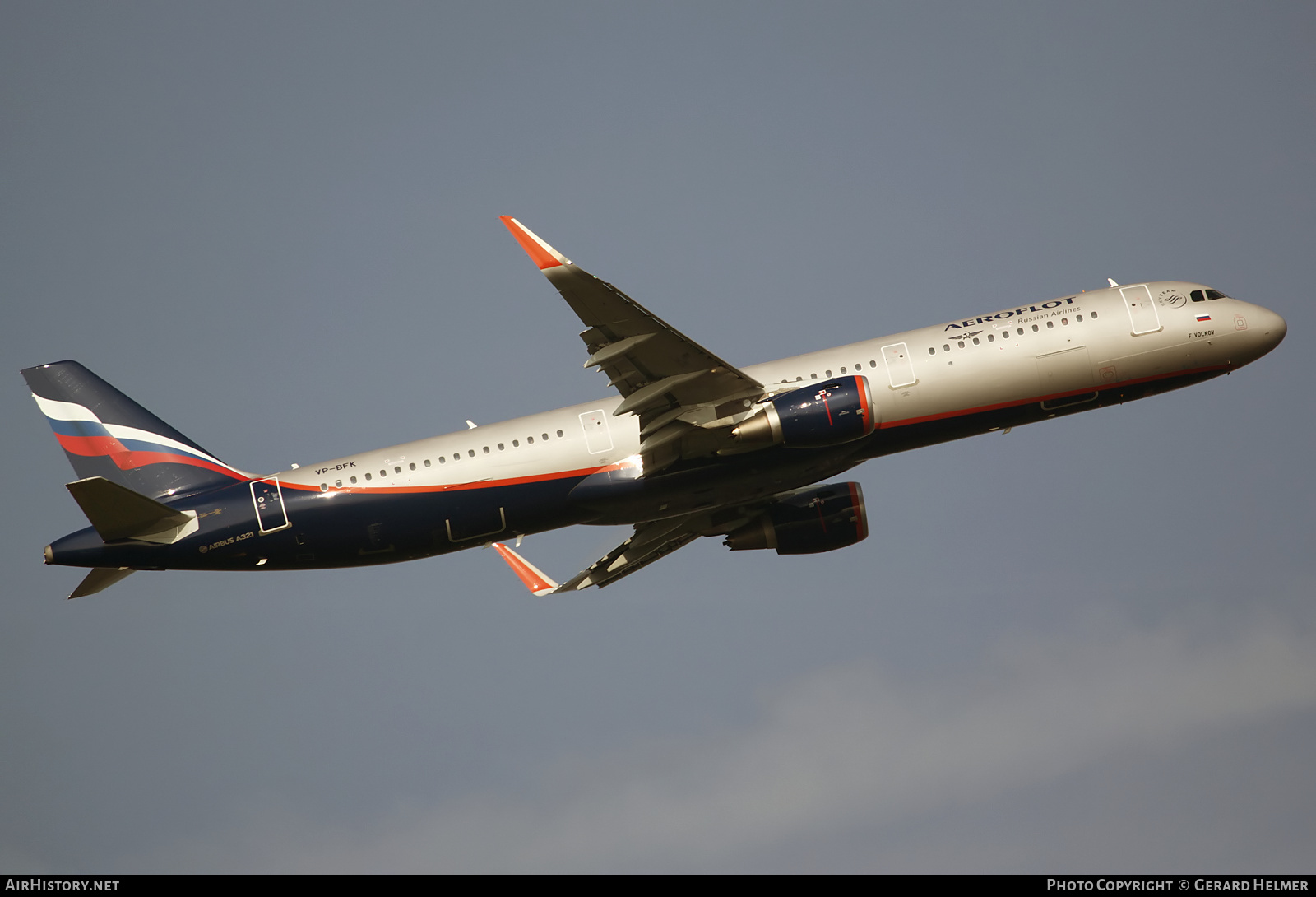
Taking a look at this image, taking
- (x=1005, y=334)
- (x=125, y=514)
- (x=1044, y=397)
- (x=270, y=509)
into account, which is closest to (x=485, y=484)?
(x=270, y=509)

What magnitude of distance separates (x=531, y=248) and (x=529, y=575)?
52.6ft

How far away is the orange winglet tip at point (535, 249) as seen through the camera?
31219 millimetres

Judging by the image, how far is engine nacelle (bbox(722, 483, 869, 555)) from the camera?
138ft

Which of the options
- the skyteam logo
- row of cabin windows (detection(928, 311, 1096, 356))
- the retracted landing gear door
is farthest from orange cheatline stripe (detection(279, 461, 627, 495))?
row of cabin windows (detection(928, 311, 1096, 356))

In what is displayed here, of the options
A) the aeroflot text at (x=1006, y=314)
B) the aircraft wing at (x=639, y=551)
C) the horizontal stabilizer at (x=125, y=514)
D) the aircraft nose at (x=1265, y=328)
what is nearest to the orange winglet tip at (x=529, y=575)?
the aircraft wing at (x=639, y=551)

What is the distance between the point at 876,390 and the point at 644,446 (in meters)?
7.26

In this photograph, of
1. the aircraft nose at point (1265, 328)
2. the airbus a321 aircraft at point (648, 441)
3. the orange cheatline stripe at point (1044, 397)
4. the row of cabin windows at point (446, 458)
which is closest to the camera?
the airbus a321 aircraft at point (648, 441)

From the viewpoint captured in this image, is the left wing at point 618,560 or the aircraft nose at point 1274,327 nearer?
the aircraft nose at point 1274,327

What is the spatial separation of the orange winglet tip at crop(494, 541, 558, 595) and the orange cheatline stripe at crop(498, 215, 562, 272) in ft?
49.0

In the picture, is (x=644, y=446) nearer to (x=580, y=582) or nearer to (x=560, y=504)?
(x=560, y=504)

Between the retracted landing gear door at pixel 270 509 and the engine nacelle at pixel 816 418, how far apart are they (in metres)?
13.9

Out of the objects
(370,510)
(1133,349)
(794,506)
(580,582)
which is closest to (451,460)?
(370,510)

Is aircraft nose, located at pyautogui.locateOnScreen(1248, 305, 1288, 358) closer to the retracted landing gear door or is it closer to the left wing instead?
the left wing

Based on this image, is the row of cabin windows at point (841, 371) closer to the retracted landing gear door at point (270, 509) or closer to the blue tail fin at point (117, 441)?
the retracted landing gear door at point (270, 509)
